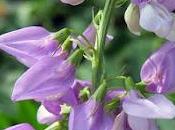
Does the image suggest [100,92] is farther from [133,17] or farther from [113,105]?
[133,17]

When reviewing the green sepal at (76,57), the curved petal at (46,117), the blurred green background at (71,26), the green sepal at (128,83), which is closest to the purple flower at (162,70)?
the green sepal at (128,83)

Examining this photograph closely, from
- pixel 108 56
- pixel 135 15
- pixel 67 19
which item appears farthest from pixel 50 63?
pixel 67 19

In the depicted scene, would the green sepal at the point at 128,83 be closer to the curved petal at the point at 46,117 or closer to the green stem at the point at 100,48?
the green stem at the point at 100,48

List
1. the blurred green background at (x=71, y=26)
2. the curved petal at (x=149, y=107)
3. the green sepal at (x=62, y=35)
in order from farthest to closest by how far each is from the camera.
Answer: the blurred green background at (x=71, y=26)
the green sepal at (x=62, y=35)
the curved petal at (x=149, y=107)

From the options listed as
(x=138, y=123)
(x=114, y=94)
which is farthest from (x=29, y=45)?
(x=138, y=123)

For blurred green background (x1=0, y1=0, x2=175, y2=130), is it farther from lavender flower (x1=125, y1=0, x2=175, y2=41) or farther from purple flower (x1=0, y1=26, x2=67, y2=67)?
lavender flower (x1=125, y1=0, x2=175, y2=41)

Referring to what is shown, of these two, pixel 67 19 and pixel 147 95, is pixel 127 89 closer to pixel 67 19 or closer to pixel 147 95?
pixel 147 95
